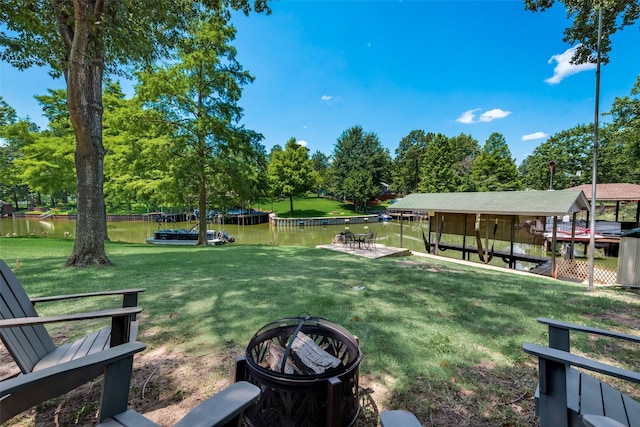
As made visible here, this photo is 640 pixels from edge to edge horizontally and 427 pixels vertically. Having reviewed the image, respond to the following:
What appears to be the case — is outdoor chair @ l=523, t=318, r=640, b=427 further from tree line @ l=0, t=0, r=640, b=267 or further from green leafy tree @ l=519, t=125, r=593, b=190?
green leafy tree @ l=519, t=125, r=593, b=190

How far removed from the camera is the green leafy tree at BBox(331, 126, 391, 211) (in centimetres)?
4472

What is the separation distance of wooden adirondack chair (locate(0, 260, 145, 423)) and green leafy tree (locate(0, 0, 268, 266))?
14.9ft

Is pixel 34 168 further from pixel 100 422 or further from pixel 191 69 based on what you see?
pixel 100 422

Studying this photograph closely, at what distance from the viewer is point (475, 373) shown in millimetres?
2359

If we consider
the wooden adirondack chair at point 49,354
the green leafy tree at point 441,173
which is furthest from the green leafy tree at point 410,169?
the wooden adirondack chair at point 49,354

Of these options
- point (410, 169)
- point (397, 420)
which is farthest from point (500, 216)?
point (410, 169)

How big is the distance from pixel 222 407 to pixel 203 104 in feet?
42.7

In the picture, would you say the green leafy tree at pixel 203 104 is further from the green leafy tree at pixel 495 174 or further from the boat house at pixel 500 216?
the green leafy tree at pixel 495 174

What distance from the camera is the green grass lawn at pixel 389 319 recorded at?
207 cm

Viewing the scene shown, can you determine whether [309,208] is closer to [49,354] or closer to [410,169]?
[410,169]

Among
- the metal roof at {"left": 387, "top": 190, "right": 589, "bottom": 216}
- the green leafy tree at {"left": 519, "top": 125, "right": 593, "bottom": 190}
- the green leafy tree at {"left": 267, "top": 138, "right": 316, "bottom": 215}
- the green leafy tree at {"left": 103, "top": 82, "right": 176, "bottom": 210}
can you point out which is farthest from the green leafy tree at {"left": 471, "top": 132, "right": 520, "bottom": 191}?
the green leafy tree at {"left": 103, "top": 82, "right": 176, "bottom": 210}

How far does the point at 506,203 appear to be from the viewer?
34.8 ft

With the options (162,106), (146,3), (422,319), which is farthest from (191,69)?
(422,319)

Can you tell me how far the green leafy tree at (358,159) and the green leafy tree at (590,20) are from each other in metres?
34.7
